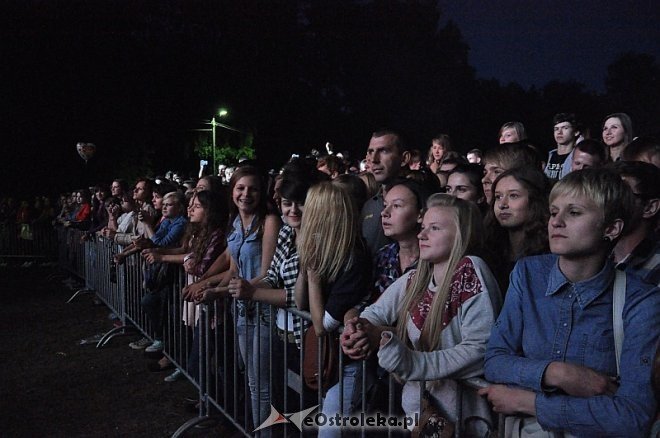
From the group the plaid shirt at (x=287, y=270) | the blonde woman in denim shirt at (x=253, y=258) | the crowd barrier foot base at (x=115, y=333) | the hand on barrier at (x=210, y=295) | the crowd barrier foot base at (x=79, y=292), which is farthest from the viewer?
the crowd barrier foot base at (x=79, y=292)

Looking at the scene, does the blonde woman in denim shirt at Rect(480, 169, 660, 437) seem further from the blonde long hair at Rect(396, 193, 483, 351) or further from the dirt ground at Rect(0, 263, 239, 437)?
the dirt ground at Rect(0, 263, 239, 437)

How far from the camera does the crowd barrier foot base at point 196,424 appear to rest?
5.15 m

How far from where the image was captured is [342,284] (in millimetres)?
3818

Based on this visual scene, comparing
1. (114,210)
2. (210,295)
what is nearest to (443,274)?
(210,295)

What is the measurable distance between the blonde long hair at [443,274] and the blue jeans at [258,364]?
5.16 feet

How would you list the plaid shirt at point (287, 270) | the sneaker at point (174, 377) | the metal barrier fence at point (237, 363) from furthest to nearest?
the sneaker at point (174, 377) < the plaid shirt at point (287, 270) < the metal barrier fence at point (237, 363)

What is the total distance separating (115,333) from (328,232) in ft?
19.3

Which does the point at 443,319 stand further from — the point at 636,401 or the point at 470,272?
the point at 636,401

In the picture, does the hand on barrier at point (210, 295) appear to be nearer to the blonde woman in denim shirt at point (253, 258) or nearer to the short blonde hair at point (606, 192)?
the blonde woman in denim shirt at point (253, 258)

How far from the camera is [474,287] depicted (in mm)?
2934

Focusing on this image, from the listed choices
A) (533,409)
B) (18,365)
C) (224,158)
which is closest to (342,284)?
(533,409)

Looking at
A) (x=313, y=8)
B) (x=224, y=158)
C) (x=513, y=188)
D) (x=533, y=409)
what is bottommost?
(x=533, y=409)

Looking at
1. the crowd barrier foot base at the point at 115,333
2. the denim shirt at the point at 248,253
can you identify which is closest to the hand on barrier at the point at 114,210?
the crowd barrier foot base at the point at 115,333

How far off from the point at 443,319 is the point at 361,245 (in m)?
1.19
